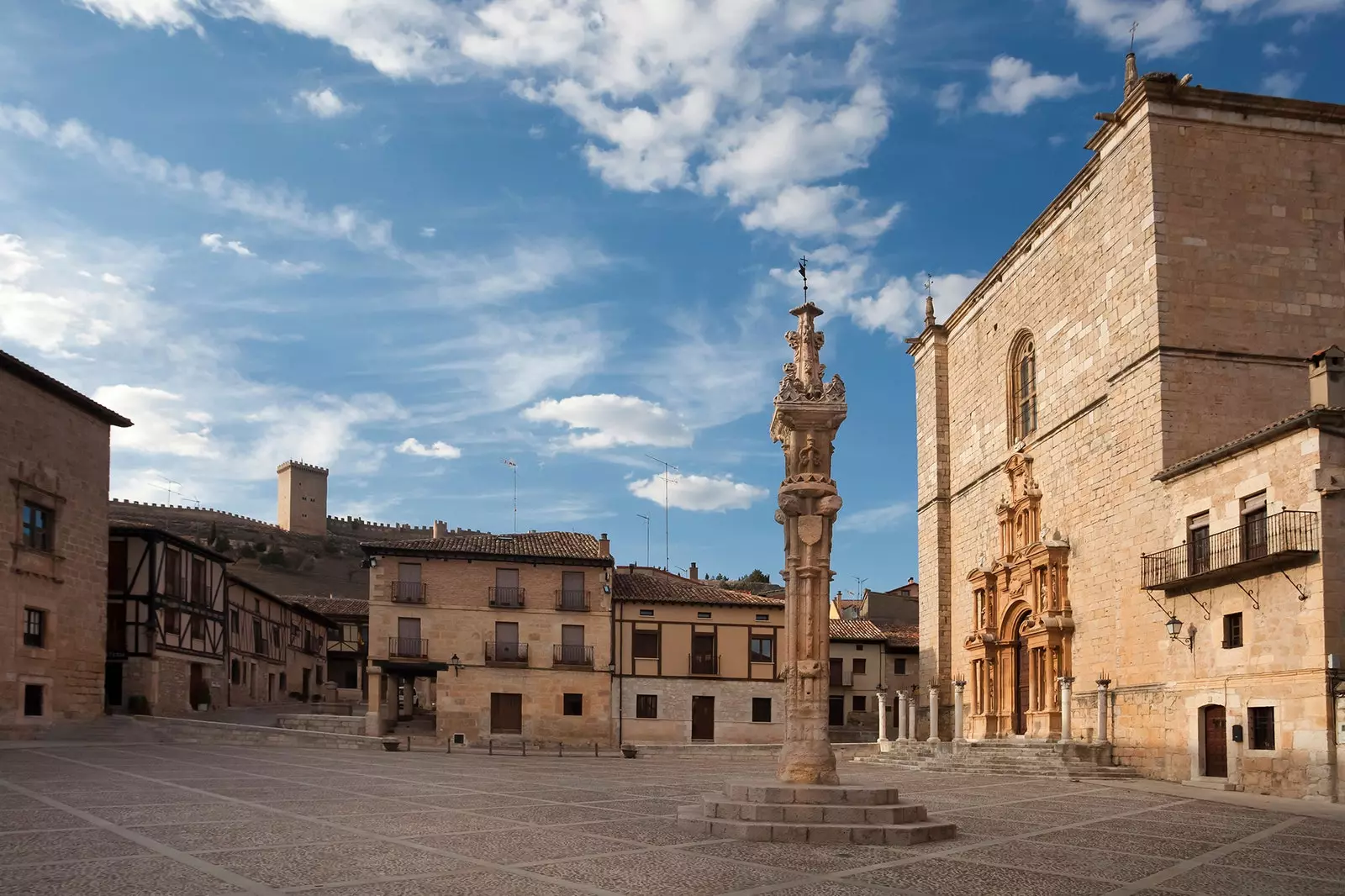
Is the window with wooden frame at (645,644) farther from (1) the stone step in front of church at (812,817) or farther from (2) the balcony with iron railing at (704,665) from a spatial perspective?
(1) the stone step in front of church at (812,817)

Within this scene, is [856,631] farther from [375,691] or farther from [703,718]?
[375,691]

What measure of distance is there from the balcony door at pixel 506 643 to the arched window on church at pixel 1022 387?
648 inches

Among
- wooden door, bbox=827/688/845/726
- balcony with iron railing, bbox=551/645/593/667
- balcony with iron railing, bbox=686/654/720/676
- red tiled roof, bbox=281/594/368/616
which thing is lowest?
wooden door, bbox=827/688/845/726

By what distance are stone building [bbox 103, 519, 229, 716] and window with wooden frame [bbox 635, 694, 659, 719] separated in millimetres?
13394

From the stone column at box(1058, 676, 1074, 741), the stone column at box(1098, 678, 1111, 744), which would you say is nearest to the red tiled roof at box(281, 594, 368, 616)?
the stone column at box(1058, 676, 1074, 741)

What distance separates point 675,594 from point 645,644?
1.97 m

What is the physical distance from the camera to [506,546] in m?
39.9

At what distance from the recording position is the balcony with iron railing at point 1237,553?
720 inches

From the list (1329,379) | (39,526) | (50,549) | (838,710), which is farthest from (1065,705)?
(39,526)

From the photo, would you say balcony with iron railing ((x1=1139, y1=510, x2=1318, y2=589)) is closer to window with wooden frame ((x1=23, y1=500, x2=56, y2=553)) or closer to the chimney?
the chimney

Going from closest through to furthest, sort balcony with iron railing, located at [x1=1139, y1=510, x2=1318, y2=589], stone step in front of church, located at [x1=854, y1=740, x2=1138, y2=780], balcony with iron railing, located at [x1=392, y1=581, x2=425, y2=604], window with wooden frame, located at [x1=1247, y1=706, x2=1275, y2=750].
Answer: balcony with iron railing, located at [x1=1139, y1=510, x2=1318, y2=589] < window with wooden frame, located at [x1=1247, y1=706, x2=1275, y2=750] < stone step in front of church, located at [x1=854, y1=740, x2=1138, y2=780] < balcony with iron railing, located at [x1=392, y1=581, x2=425, y2=604]

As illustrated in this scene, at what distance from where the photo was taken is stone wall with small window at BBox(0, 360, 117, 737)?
26.7m

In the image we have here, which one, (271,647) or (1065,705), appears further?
(271,647)

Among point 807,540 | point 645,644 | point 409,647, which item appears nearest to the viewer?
point 807,540
